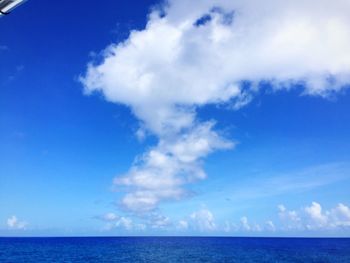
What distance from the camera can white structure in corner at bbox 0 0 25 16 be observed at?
498 cm

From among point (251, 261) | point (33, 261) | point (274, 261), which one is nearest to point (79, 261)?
point (33, 261)

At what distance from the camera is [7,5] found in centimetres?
505

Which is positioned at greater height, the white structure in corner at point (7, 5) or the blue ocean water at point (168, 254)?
the white structure in corner at point (7, 5)

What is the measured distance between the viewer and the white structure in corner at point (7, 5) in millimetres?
4984

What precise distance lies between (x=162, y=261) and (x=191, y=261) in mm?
6012

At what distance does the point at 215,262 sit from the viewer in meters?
68.8

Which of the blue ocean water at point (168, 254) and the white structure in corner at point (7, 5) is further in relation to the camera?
the blue ocean water at point (168, 254)

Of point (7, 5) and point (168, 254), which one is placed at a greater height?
point (7, 5)

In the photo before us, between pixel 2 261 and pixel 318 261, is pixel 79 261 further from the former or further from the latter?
pixel 318 261

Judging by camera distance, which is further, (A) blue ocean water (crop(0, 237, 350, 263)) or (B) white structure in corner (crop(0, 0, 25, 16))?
(A) blue ocean water (crop(0, 237, 350, 263))

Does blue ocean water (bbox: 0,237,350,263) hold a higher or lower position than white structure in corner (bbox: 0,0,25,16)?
lower

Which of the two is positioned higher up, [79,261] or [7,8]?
[7,8]

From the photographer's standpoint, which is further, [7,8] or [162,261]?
[162,261]

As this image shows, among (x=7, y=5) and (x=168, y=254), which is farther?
(x=168, y=254)
